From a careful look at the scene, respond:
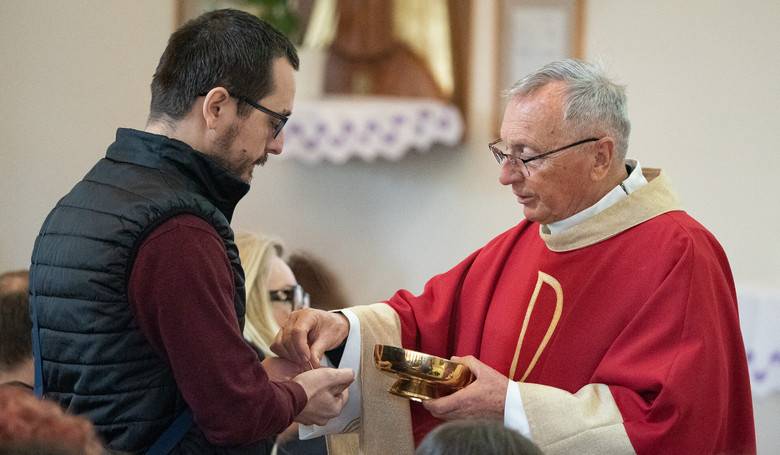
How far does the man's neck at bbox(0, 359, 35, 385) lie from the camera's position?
3.13 metres

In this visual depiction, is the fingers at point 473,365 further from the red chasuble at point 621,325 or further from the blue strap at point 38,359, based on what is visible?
the blue strap at point 38,359

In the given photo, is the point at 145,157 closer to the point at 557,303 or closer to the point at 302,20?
the point at 557,303

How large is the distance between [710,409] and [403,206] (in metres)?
3.75

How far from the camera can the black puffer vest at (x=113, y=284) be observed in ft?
7.28

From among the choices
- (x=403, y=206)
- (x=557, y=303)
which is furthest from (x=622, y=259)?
(x=403, y=206)

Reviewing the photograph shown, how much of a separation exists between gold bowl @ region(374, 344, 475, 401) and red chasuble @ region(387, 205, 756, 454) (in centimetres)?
19

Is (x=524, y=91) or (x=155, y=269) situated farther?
(x=524, y=91)

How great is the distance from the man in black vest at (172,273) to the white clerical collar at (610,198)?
1.09 meters

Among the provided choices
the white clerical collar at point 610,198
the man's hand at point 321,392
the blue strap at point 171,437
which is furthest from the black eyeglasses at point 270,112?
the white clerical collar at point 610,198

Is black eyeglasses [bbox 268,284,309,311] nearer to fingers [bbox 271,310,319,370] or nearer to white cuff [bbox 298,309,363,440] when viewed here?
white cuff [bbox 298,309,363,440]

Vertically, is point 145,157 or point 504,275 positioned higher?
point 145,157

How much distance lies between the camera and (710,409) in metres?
2.71

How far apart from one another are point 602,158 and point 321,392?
3.60 feet

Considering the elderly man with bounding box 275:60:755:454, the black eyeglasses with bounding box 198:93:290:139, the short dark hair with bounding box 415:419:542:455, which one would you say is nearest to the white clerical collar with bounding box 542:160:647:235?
the elderly man with bounding box 275:60:755:454
